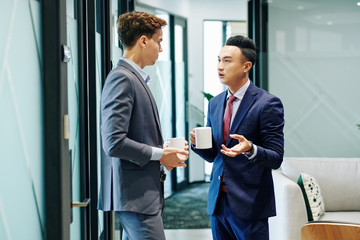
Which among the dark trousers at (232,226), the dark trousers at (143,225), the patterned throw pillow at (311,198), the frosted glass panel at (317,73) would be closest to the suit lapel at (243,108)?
the dark trousers at (232,226)

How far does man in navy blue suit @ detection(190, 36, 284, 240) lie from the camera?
182cm

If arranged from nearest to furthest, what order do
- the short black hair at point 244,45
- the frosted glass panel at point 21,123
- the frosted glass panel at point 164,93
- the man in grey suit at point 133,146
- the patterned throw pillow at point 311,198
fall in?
the frosted glass panel at point 21,123
the man in grey suit at point 133,146
the short black hair at point 244,45
the patterned throw pillow at point 311,198
the frosted glass panel at point 164,93

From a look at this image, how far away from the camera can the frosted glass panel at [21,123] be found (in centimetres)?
110

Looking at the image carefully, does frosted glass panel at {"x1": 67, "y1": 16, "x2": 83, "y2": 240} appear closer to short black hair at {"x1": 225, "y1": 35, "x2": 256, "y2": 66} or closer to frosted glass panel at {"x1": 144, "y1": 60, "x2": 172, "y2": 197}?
short black hair at {"x1": 225, "y1": 35, "x2": 256, "y2": 66}

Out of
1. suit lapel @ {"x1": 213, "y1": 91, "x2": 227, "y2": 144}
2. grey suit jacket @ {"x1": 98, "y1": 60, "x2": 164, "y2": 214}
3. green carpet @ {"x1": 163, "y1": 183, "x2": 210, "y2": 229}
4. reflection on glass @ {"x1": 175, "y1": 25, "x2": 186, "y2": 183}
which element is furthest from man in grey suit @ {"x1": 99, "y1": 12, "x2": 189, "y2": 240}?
reflection on glass @ {"x1": 175, "y1": 25, "x2": 186, "y2": 183}

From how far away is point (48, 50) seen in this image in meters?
1.18

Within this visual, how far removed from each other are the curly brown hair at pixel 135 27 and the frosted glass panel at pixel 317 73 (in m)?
2.82

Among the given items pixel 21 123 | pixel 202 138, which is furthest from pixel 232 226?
pixel 21 123

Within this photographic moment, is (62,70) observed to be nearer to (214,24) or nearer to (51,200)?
(51,200)

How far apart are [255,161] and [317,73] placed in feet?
8.91

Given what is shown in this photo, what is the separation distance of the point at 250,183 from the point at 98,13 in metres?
1.53

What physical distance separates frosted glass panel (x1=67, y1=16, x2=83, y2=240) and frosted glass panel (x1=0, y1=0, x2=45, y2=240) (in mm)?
520

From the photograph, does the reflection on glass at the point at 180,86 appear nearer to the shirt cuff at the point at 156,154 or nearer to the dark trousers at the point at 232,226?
the dark trousers at the point at 232,226

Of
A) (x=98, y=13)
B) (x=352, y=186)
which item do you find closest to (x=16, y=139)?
(x=98, y=13)
